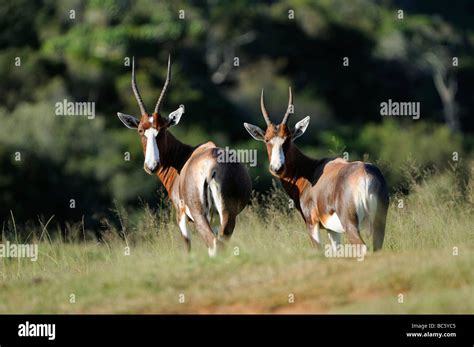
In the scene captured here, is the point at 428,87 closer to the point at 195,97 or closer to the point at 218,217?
the point at 195,97

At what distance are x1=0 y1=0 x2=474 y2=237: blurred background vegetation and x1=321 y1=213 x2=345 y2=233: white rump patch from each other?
2716 centimetres

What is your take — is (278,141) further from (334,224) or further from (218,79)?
(218,79)

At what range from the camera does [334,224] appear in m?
16.5

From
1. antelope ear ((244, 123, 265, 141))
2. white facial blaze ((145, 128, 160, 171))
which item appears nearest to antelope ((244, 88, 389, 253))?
antelope ear ((244, 123, 265, 141))

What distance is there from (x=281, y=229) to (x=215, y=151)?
2.32m

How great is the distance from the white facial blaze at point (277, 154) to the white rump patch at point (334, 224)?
100 centimetres

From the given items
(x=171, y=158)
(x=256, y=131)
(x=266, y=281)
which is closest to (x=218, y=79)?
(x=171, y=158)

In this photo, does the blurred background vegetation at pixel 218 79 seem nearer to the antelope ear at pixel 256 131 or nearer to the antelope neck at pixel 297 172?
the antelope ear at pixel 256 131

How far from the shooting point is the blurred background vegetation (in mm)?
47125

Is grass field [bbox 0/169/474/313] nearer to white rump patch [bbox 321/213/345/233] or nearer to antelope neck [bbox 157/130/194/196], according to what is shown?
white rump patch [bbox 321/213/345/233]

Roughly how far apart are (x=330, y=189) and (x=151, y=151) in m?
2.61

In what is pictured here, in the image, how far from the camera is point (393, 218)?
19484 mm

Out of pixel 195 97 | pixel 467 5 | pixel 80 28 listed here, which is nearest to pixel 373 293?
pixel 195 97

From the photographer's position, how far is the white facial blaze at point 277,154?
55.3 ft
